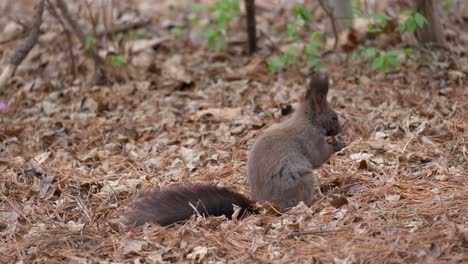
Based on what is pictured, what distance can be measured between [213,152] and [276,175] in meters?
1.33

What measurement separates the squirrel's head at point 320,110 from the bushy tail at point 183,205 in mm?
912

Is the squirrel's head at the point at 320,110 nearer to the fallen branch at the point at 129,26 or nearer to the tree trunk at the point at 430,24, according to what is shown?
the tree trunk at the point at 430,24

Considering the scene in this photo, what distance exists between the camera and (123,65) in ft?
25.7

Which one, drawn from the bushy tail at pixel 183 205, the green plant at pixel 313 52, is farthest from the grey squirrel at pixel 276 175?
the green plant at pixel 313 52

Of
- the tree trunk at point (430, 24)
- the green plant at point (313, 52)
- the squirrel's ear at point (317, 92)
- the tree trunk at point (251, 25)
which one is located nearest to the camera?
the squirrel's ear at point (317, 92)

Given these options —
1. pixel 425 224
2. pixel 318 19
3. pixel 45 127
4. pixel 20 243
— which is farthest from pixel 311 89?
pixel 318 19

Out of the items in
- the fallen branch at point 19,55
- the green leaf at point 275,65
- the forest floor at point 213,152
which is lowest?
the forest floor at point 213,152

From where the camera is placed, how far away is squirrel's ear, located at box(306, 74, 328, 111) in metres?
4.63

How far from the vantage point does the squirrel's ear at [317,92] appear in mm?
4629

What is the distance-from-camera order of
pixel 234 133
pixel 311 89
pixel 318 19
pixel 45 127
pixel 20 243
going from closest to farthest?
pixel 20 243 → pixel 311 89 → pixel 234 133 → pixel 45 127 → pixel 318 19

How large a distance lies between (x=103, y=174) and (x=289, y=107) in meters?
1.84

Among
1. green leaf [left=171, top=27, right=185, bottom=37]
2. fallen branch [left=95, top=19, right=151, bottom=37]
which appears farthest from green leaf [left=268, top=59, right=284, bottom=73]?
fallen branch [left=95, top=19, right=151, bottom=37]

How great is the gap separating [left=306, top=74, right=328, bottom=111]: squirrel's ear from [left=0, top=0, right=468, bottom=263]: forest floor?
54 cm

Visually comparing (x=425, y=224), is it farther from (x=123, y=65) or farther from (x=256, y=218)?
(x=123, y=65)
